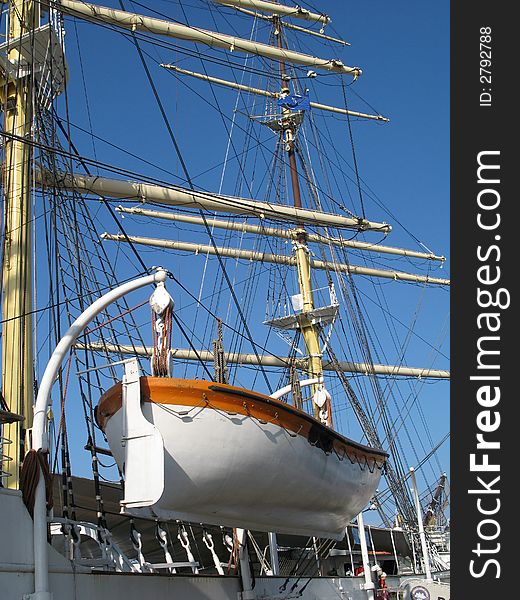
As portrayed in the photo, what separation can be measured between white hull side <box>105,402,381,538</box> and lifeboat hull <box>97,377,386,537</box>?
11 millimetres

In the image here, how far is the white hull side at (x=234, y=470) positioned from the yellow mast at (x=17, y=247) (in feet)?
13.6

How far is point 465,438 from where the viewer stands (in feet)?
25.7

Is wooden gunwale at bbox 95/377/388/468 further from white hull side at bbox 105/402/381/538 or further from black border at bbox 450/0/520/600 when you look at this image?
black border at bbox 450/0/520/600

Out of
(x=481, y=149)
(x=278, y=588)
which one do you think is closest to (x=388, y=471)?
(x=278, y=588)

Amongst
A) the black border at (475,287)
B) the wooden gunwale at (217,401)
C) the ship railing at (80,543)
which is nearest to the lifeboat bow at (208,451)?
the wooden gunwale at (217,401)

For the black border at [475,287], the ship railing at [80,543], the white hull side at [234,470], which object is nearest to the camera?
the black border at [475,287]

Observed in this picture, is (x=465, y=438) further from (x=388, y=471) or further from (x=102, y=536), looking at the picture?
(x=388, y=471)

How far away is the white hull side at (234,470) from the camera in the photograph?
31.2ft

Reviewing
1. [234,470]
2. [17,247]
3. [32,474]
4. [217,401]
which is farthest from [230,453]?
[17,247]

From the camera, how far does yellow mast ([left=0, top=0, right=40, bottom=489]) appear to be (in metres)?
14.2

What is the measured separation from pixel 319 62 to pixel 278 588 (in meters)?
21.7

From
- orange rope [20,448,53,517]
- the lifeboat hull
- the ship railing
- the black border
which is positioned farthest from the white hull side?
the black border

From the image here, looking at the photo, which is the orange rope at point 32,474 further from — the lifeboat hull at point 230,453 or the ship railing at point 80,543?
the lifeboat hull at point 230,453

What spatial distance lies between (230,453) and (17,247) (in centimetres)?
756
